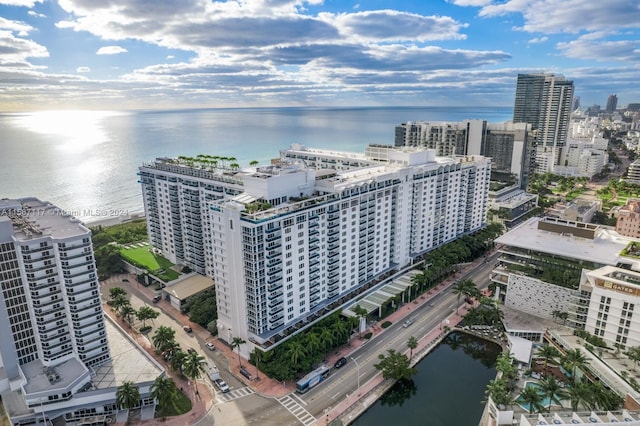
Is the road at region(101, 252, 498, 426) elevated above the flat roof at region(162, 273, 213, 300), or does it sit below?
below

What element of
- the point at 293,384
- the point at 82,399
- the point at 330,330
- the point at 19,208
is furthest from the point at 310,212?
the point at 19,208

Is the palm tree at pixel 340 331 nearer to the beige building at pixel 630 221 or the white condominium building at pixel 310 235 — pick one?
the white condominium building at pixel 310 235

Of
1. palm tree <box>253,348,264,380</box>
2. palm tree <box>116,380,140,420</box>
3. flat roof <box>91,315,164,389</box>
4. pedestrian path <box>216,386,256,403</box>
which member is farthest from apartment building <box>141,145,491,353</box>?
palm tree <box>116,380,140,420</box>

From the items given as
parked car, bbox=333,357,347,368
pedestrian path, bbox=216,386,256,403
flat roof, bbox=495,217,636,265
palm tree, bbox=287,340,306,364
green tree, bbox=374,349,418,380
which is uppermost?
flat roof, bbox=495,217,636,265

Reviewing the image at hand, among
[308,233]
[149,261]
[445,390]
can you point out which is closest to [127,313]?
[149,261]

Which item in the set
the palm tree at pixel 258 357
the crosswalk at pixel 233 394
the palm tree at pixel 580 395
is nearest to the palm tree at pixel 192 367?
the crosswalk at pixel 233 394

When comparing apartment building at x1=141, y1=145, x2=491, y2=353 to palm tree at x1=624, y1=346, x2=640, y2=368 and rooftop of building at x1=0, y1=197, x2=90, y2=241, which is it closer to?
rooftop of building at x1=0, y1=197, x2=90, y2=241

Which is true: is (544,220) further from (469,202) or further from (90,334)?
(90,334)
